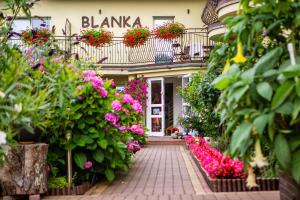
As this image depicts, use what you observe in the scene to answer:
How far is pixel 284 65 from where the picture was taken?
10.7 ft

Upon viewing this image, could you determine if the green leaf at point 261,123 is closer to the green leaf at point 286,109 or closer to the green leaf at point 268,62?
the green leaf at point 286,109

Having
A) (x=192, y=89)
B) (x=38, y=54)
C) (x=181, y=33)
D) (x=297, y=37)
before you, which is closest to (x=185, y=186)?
(x=38, y=54)

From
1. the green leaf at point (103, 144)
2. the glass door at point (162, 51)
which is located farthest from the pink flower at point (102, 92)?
the glass door at point (162, 51)

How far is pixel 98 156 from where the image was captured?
7809 mm

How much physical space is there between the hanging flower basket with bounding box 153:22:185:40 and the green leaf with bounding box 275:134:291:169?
1969 cm

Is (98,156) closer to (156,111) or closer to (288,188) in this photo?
(288,188)

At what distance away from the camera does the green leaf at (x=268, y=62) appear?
3191 millimetres

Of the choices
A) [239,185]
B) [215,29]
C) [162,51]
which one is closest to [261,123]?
[239,185]

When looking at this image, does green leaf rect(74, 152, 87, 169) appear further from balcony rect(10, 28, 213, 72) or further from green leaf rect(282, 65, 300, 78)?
balcony rect(10, 28, 213, 72)

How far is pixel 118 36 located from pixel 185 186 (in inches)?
686

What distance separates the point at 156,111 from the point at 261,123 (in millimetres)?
20283

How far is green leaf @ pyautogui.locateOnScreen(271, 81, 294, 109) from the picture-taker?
2926 millimetres

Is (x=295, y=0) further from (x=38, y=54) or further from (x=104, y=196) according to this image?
(x=38, y=54)

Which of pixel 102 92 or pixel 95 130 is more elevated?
pixel 102 92
